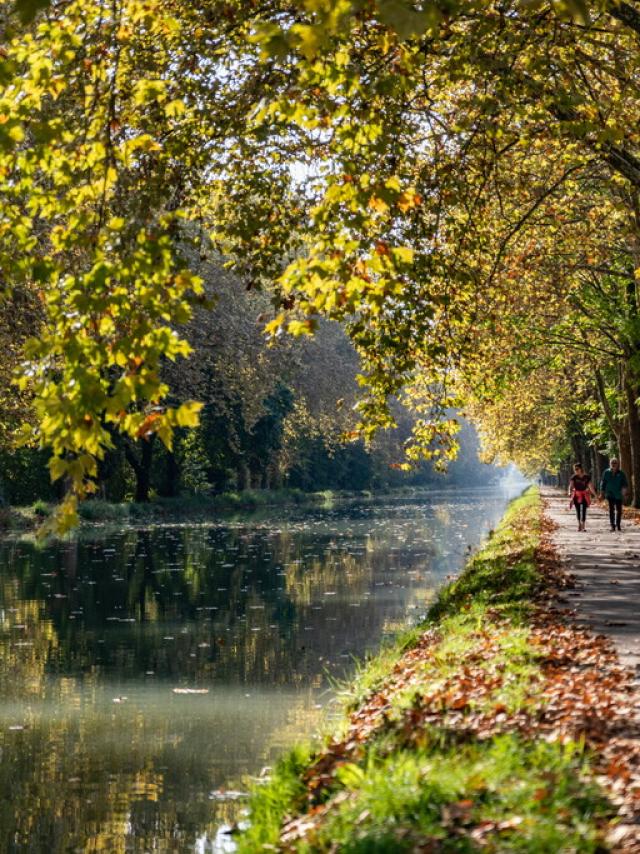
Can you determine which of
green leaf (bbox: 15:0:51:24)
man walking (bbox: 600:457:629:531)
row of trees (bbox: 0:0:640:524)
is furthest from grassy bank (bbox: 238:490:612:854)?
man walking (bbox: 600:457:629:531)

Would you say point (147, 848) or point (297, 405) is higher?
point (297, 405)

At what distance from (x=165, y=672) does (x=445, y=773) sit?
826cm

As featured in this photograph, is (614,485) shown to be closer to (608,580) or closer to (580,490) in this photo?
(580,490)

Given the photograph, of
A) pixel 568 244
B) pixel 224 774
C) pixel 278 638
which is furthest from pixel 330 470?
pixel 224 774

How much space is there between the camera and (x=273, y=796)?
25.2 feet

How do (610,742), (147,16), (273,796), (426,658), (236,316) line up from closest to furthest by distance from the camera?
(610,742)
(273,796)
(147,16)
(426,658)
(236,316)

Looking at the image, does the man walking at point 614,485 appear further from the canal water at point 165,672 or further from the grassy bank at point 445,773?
the grassy bank at point 445,773

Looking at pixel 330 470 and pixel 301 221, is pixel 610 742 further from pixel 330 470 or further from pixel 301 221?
pixel 330 470

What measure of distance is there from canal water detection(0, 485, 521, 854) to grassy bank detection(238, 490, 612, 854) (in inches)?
35.9

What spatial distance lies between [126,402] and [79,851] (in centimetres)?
318

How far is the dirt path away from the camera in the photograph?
12.3 meters

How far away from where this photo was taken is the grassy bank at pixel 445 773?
567 cm

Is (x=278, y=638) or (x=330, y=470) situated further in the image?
(x=330, y=470)

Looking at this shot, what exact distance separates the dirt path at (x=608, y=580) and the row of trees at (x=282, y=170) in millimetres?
2898
